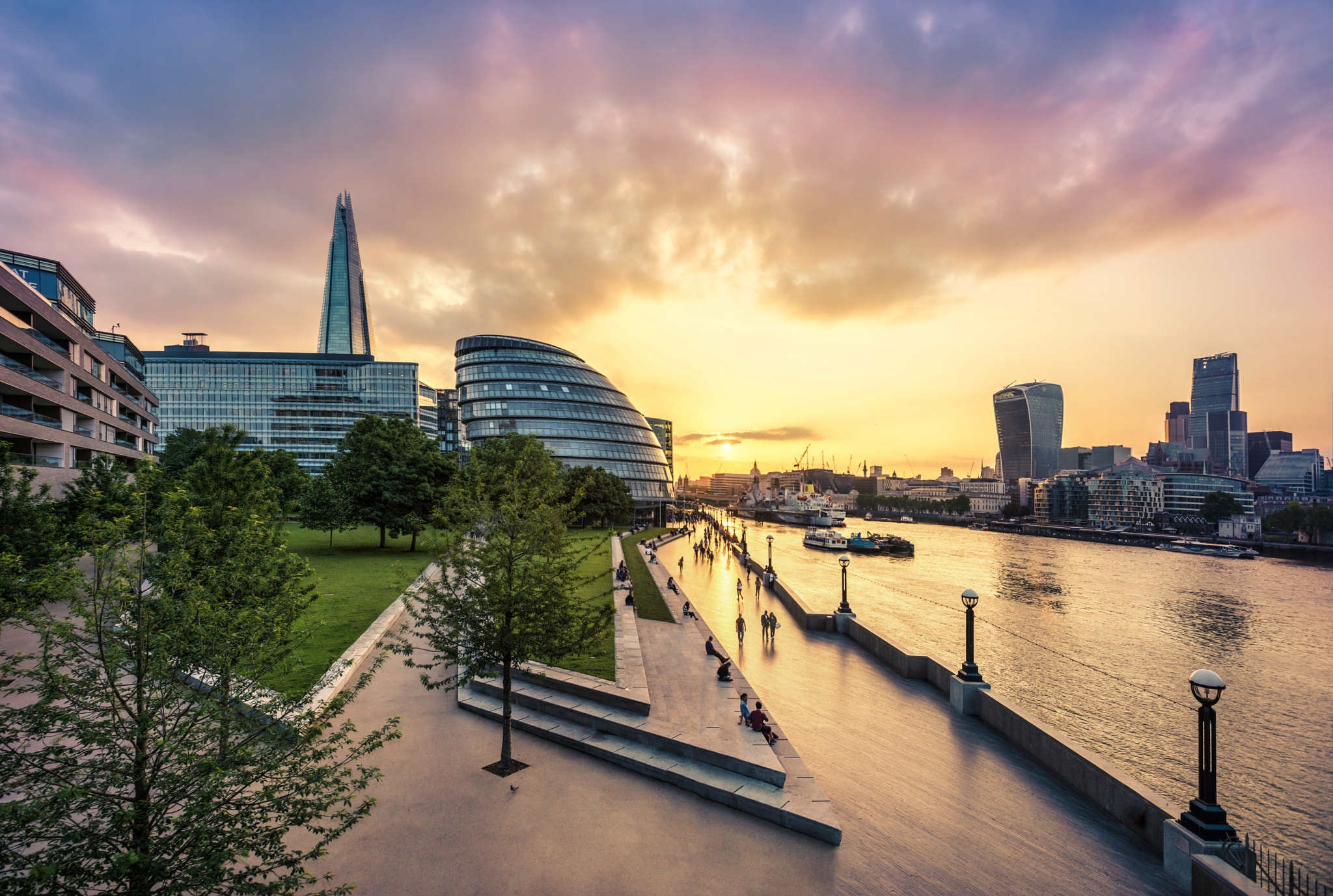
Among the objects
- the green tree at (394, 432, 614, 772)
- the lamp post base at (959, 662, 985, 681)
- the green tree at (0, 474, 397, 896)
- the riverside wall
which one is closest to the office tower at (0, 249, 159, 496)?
the green tree at (394, 432, 614, 772)

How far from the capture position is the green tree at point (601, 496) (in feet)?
256

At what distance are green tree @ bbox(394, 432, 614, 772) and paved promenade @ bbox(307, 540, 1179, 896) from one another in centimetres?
164

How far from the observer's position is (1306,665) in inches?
1334

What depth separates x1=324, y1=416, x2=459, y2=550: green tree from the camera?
4188cm

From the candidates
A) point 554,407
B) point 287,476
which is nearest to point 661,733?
point 287,476

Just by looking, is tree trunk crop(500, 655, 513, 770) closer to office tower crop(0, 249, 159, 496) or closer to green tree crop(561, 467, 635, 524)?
office tower crop(0, 249, 159, 496)

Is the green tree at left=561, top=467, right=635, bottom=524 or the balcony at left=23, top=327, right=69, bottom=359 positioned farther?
the green tree at left=561, top=467, right=635, bottom=524

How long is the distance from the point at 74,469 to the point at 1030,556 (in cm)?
11207

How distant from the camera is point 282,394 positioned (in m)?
145

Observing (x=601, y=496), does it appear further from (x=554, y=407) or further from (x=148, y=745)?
(x=148, y=745)

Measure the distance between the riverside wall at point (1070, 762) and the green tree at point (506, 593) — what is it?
11.2 meters

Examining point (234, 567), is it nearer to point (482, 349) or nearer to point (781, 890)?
point (781, 890)

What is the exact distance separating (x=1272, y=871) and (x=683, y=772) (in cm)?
1455

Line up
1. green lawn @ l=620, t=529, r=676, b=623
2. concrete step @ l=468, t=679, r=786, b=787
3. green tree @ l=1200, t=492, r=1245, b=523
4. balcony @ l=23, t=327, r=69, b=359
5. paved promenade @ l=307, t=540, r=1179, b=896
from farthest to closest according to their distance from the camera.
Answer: green tree @ l=1200, t=492, r=1245, b=523 < balcony @ l=23, t=327, r=69, b=359 < green lawn @ l=620, t=529, r=676, b=623 < concrete step @ l=468, t=679, r=786, b=787 < paved promenade @ l=307, t=540, r=1179, b=896
